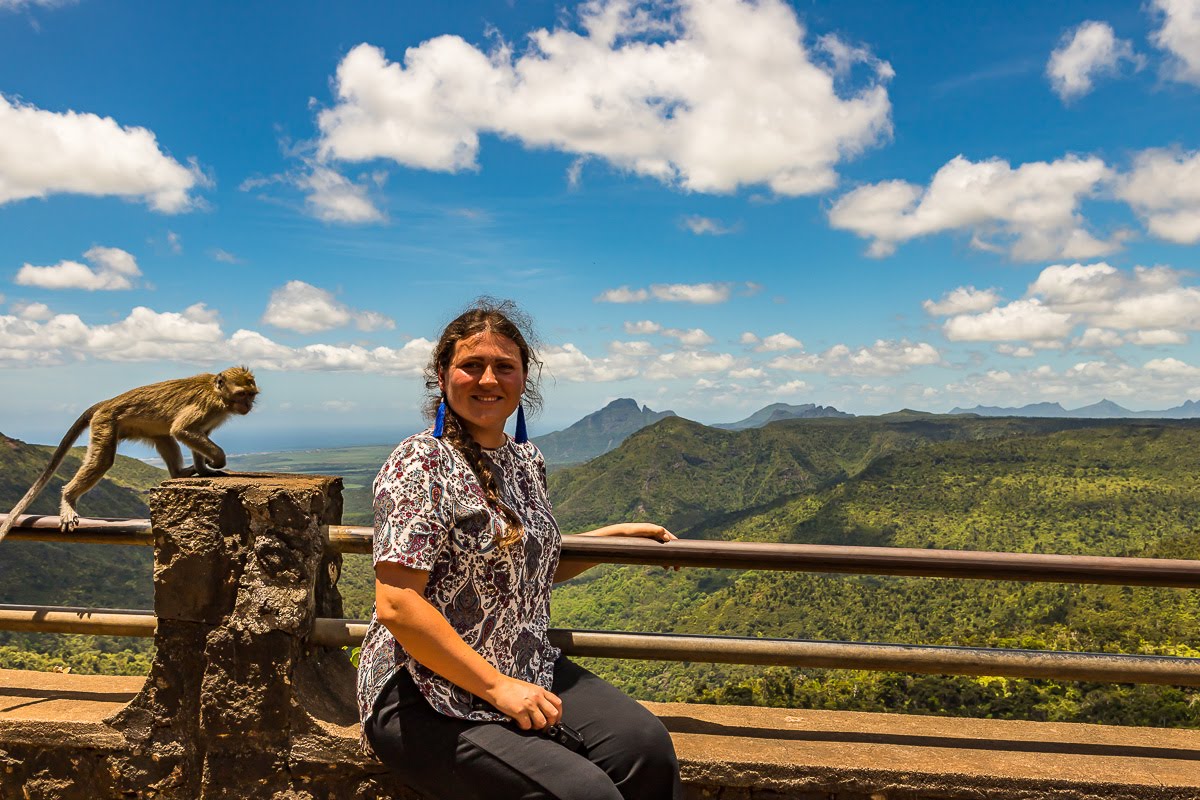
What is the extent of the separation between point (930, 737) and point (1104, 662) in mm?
649

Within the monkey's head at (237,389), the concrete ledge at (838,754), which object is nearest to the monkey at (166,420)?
the monkey's head at (237,389)

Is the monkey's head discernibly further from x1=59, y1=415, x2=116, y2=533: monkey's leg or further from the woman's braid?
the woman's braid

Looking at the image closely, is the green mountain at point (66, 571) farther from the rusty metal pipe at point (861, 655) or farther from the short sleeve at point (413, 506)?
the short sleeve at point (413, 506)

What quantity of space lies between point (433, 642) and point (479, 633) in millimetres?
204

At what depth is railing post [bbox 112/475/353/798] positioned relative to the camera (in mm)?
2906

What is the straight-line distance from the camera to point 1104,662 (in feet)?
9.30

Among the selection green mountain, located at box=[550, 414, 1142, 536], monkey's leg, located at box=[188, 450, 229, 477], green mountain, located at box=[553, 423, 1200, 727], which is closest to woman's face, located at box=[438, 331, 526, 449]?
monkey's leg, located at box=[188, 450, 229, 477]

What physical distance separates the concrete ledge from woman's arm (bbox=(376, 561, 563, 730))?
916 millimetres

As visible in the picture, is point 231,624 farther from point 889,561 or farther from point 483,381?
point 889,561

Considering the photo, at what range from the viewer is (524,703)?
2.20 m

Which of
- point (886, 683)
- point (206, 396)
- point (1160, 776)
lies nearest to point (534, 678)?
point (1160, 776)

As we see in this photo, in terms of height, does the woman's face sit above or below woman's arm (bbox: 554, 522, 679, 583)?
above

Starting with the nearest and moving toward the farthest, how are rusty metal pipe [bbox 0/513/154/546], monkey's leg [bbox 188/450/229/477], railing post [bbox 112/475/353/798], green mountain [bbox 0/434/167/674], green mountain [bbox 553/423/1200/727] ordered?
railing post [bbox 112/475/353/798] → rusty metal pipe [bbox 0/513/154/546] → monkey's leg [bbox 188/450/229/477] → green mountain [bbox 553/423/1200/727] → green mountain [bbox 0/434/167/674]

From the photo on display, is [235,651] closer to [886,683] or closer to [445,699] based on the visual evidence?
[445,699]
